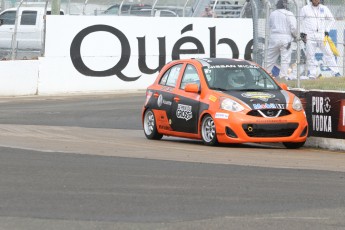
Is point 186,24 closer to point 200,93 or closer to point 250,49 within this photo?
point 250,49

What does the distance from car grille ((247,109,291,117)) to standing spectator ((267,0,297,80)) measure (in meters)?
2.81

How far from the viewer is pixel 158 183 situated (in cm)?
1186

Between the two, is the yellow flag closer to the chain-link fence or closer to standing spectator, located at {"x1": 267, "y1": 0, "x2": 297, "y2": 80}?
the chain-link fence

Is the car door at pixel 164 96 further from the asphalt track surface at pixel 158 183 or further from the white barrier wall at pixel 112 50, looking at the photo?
the white barrier wall at pixel 112 50

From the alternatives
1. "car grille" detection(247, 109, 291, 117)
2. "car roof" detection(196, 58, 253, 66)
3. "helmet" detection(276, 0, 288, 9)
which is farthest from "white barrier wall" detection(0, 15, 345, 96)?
"car grille" detection(247, 109, 291, 117)

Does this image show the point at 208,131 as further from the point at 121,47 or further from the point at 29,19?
the point at 29,19

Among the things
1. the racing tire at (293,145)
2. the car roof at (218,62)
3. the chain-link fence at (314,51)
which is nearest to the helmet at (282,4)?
the chain-link fence at (314,51)

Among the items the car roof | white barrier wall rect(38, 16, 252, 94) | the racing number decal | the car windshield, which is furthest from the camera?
white barrier wall rect(38, 16, 252, 94)

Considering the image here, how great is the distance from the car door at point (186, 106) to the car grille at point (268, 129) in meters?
1.06

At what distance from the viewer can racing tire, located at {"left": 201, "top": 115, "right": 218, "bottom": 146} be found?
54.7 feet

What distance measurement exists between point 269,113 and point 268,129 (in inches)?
10.2

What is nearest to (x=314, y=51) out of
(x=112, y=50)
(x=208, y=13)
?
(x=112, y=50)

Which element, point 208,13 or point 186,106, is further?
point 208,13

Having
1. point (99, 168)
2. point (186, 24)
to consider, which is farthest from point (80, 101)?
point (99, 168)
